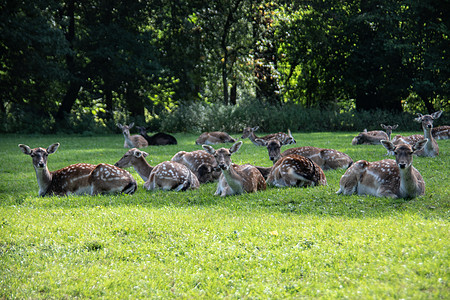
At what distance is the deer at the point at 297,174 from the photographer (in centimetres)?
888

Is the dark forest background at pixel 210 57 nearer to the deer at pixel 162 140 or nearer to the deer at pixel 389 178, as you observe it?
the deer at pixel 162 140

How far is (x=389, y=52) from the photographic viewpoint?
2988cm

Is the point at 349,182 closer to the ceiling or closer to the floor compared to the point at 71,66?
closer to the floor

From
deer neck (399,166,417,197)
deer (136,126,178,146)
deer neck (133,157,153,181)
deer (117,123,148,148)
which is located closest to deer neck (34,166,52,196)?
deer neck (133,157,153,181)

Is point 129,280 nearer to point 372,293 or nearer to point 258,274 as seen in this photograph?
point 258,274

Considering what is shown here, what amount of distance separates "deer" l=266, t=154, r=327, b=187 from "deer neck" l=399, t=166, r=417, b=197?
1.98 m

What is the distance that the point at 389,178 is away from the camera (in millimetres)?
7500

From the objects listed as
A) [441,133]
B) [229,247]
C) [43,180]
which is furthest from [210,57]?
[229,247]

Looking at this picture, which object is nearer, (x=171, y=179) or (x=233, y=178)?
(x=233, y=178)

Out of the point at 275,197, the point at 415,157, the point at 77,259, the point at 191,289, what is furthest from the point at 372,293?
the point at 415,157

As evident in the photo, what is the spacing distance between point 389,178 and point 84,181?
206 inches

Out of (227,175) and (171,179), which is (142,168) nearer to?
(171,179)

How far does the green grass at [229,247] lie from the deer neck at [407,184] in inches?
7.5

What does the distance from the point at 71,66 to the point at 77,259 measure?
27.6 m
